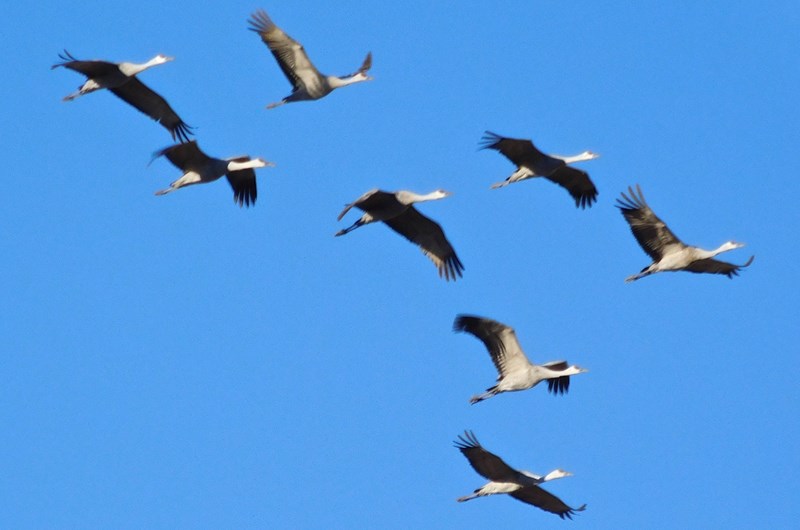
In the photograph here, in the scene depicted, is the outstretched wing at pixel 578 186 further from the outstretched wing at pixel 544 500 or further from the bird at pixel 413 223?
the outstretched wing at pixel 544 500

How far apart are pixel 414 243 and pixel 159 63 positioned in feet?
15.0

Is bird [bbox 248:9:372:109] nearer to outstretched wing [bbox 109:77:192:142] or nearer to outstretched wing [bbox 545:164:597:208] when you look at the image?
outstretched wing [bbox 109:77:192:142]

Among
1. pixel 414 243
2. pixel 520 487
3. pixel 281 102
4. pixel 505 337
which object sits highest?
pixel 281 102

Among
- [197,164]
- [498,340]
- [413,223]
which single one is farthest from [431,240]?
[197,164]

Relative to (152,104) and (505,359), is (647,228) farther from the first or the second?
(152,104)

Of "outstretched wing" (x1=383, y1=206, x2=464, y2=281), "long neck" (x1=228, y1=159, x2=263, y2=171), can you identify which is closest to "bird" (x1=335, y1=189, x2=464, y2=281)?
"outstretched wing" (x1=383, y1=206, x2=464, y2=281)

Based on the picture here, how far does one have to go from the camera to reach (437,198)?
24172 millimetres

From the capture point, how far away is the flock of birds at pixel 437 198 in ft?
74.8

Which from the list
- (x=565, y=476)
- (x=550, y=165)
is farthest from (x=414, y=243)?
(x=565, y=476)

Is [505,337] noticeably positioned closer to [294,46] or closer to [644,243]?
[644,243]

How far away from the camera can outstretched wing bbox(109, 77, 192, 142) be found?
2478 cm

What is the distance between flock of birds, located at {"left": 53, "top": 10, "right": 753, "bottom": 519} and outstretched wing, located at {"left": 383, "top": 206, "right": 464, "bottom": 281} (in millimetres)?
15

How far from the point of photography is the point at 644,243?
23.9 meters

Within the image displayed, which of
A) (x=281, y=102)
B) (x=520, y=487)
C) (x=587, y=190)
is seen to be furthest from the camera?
(x=587, y=190)
